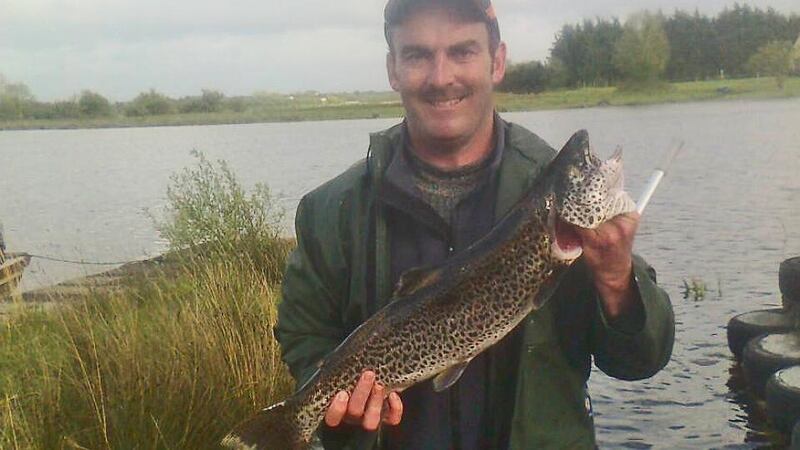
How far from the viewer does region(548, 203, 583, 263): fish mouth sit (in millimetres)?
3242

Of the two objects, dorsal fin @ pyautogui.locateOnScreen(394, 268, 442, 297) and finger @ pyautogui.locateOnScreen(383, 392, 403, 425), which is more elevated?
dorsal fin @ pyautogui.locateOnScreen(394, 268, 442, 297)

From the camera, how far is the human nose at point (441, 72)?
11.3 ft

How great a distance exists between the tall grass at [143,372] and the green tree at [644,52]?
62.6m

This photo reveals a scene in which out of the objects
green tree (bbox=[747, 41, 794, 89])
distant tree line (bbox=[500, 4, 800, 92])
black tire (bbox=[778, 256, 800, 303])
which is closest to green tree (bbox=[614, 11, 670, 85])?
distant tree line (bbox=[500, 4, 800, 92])

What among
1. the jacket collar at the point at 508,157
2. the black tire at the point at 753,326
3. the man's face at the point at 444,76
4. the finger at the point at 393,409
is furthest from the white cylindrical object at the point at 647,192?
the black tire at the point at 753,326

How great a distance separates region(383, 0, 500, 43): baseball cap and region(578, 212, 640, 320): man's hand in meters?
1.04

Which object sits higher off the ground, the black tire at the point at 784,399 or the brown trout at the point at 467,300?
the brown trout at the point at 467,300

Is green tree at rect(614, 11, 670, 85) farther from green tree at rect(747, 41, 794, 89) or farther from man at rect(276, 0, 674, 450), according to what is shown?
man at rect(276, 0, 674, 450)

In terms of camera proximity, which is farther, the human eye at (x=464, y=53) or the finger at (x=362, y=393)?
the human eye at (x=464, y=53)

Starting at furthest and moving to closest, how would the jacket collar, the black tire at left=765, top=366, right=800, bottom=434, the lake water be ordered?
the lake water < the black tire at left=765, top=366, right=800, bottom=434 < the jacket collar

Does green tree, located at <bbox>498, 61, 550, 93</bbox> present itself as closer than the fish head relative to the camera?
No

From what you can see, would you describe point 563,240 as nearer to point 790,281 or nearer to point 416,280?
point 416,280

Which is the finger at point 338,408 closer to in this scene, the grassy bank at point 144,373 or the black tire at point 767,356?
the grassy bank at point 144,373

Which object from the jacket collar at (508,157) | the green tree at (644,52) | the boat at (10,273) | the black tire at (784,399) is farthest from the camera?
the green tree at (644,52)
